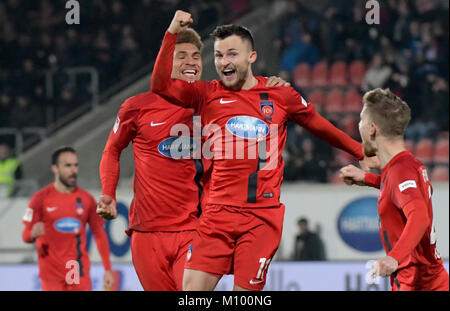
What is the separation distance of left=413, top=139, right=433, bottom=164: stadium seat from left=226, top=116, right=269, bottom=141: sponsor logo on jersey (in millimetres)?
7108

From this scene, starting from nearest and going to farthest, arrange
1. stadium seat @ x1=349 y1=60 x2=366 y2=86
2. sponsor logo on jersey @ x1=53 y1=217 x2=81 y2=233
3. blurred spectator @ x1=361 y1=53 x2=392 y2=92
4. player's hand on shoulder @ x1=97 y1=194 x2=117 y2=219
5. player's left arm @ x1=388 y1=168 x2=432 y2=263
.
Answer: player's left arm @ x1=388 y1=168 x2=432 y2=263 < player's hand on shoulder @ x1=97 y1=194 x2=117 y2=219 < sponsor logo on jersey @ x1=53 y1=217 x2=81 y2=233 < blurred spectator @ x1=361 y1=53 x2=392 y2=92 < stadium seat @ x1=349 y1=60 x2=366 y2=86

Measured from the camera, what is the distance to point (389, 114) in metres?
4.53

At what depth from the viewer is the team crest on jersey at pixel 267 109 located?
5035mm

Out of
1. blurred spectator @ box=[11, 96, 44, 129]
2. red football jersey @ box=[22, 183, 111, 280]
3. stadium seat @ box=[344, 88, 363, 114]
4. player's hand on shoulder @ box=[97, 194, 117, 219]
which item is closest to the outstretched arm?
player's hand on shoulder @ box=[97, 194, 117, 219]

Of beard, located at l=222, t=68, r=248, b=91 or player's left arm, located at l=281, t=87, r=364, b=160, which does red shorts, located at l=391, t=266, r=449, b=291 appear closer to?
player's left arm, located at l=281, t=87, r=364, b=160

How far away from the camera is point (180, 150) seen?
571 cm

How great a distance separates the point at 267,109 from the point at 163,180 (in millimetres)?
1050

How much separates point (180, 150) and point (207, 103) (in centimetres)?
72

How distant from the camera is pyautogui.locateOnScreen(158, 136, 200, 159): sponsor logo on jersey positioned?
18.6 ft

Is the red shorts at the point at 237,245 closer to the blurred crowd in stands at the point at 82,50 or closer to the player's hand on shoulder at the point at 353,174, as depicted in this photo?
the player's hand on shoulder at the point at 353,174

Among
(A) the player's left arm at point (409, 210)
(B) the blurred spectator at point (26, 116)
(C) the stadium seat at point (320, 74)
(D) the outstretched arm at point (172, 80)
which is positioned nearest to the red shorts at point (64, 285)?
(D) the outstretched arm at point (172, 80)

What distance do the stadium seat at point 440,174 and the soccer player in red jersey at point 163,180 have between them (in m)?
6.39

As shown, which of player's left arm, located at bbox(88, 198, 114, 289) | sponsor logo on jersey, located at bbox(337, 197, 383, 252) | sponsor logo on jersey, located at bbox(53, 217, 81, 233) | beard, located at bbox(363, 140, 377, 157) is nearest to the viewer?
beard, located at bbox(363, 140, 377, 157)
